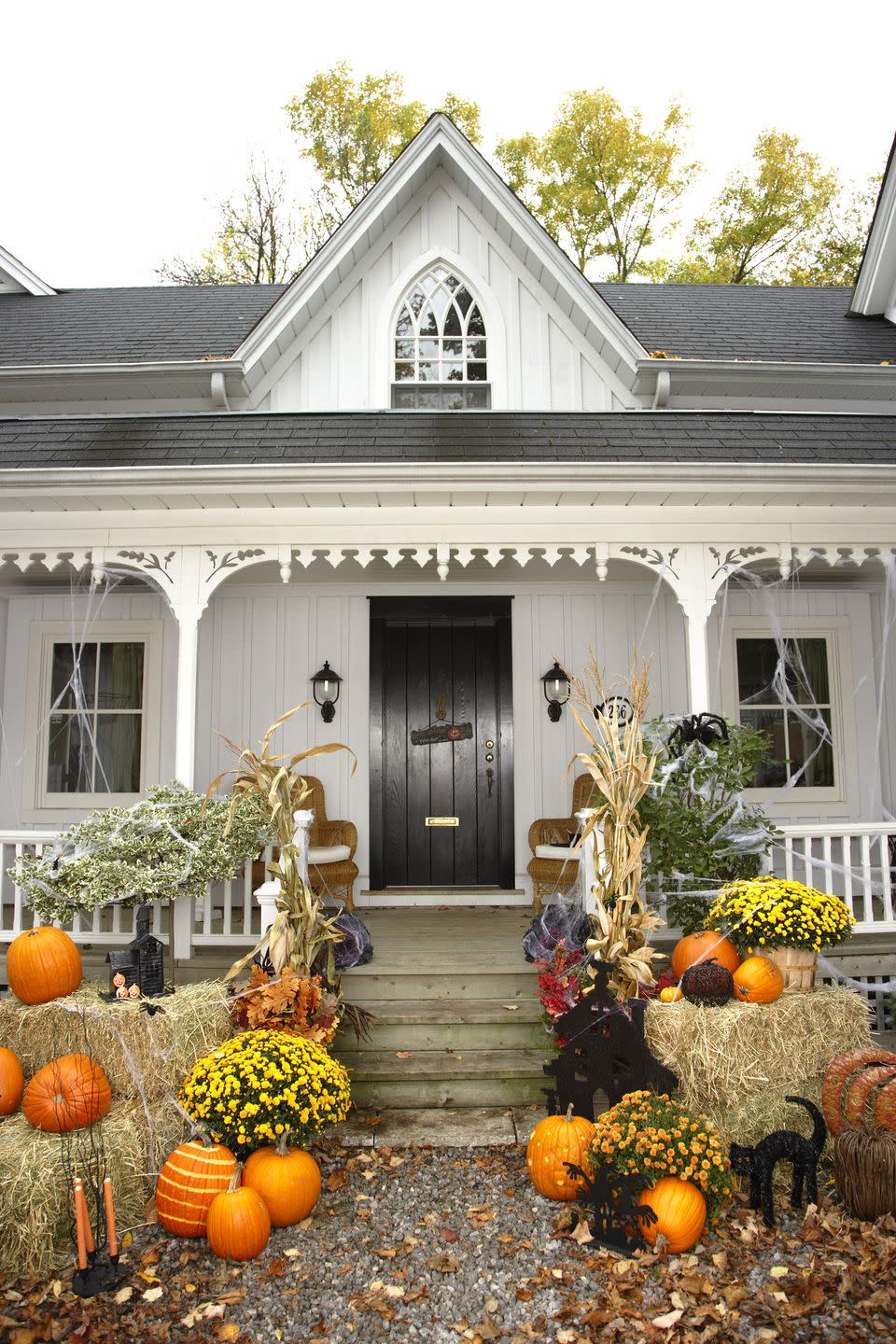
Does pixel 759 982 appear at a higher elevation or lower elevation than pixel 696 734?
lower

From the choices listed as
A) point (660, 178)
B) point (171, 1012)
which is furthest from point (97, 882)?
point (660, 178)

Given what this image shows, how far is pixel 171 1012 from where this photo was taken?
4.12m

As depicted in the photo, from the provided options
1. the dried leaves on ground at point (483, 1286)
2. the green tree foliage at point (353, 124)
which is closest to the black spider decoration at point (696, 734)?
the dried leaves on ground at point (483, 1286)

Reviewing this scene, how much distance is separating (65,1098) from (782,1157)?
9.31 ft

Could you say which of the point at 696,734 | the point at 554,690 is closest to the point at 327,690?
the point at 554,690

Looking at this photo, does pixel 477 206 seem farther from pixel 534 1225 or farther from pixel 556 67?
pixel 556 67

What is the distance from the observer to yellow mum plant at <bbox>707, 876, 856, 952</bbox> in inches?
166

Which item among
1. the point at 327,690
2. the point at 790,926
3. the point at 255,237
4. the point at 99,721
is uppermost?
Result: the point at 255,237

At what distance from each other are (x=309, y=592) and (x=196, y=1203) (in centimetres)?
484

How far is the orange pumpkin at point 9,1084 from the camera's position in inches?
159

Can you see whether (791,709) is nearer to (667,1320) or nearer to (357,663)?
(357,663)

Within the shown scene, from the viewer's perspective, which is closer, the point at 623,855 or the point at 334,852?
the point at 623,855

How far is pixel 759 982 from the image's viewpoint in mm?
4102

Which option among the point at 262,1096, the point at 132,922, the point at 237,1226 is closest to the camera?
the point at 237,1226
